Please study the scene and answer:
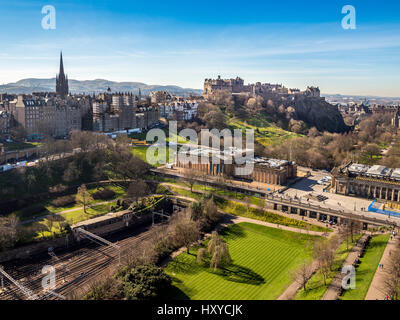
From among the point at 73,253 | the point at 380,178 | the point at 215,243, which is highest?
the point at 380,178

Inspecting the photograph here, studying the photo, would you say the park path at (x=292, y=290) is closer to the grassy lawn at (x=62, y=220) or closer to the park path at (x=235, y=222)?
the park path at (x=235, y=222)

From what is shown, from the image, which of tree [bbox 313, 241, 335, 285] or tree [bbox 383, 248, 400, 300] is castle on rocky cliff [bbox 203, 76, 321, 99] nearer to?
tree [bbox 313, 241, 335, 285]

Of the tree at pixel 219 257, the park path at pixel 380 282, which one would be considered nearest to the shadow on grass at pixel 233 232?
the tree at pixel 219 257

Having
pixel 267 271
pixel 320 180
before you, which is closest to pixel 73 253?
pixel 267 271

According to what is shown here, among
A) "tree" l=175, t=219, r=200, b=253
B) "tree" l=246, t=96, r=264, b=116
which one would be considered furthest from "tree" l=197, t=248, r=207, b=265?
"tree" l=246, t=96, r=264, b=116

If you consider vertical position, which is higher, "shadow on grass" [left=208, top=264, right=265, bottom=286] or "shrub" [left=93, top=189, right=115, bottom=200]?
"shrub" [left=93, top=189, right=115, bottom=200]

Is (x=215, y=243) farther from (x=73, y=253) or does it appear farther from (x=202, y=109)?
(x=202, y=109)

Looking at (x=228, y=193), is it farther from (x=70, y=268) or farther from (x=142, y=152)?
(x=70, y=268)
